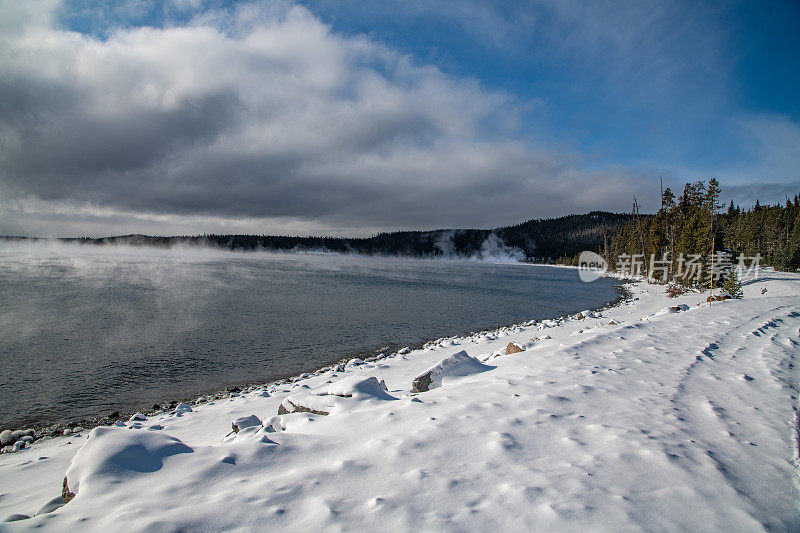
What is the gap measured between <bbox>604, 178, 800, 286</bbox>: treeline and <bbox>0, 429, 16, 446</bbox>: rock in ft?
119

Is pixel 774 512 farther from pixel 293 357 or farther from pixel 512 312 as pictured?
pixel 512 312

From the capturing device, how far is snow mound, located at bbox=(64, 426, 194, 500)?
3.73m

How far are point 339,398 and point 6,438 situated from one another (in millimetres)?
9248

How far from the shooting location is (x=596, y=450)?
4.60 meters

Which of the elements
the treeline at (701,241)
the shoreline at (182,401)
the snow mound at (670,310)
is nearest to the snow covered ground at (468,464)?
the shoreline at (182,401)

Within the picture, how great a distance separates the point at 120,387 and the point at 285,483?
510 inches

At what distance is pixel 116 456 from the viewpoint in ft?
13.2

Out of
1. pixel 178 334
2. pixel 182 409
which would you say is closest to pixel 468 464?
pixel 182 409

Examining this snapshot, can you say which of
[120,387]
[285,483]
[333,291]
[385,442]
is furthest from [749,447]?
[333,291]

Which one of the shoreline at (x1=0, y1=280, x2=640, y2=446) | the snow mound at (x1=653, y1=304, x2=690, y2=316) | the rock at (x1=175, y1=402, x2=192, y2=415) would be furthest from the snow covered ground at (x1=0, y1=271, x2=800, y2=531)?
the snow mound at (x1=653, y1=304, x2=690, y2=316)

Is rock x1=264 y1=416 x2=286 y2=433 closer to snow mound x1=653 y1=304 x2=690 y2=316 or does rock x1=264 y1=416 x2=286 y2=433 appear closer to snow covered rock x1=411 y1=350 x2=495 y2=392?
snow covered rock x1=411 y1=350 x2=495 y2=392

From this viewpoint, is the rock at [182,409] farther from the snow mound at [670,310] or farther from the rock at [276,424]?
the snow mound at [670,310]

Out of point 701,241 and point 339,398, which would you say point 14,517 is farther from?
point 701,241

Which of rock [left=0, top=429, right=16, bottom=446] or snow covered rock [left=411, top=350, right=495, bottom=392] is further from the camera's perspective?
rock [left=0, top=429, right=16, bottom=446]
